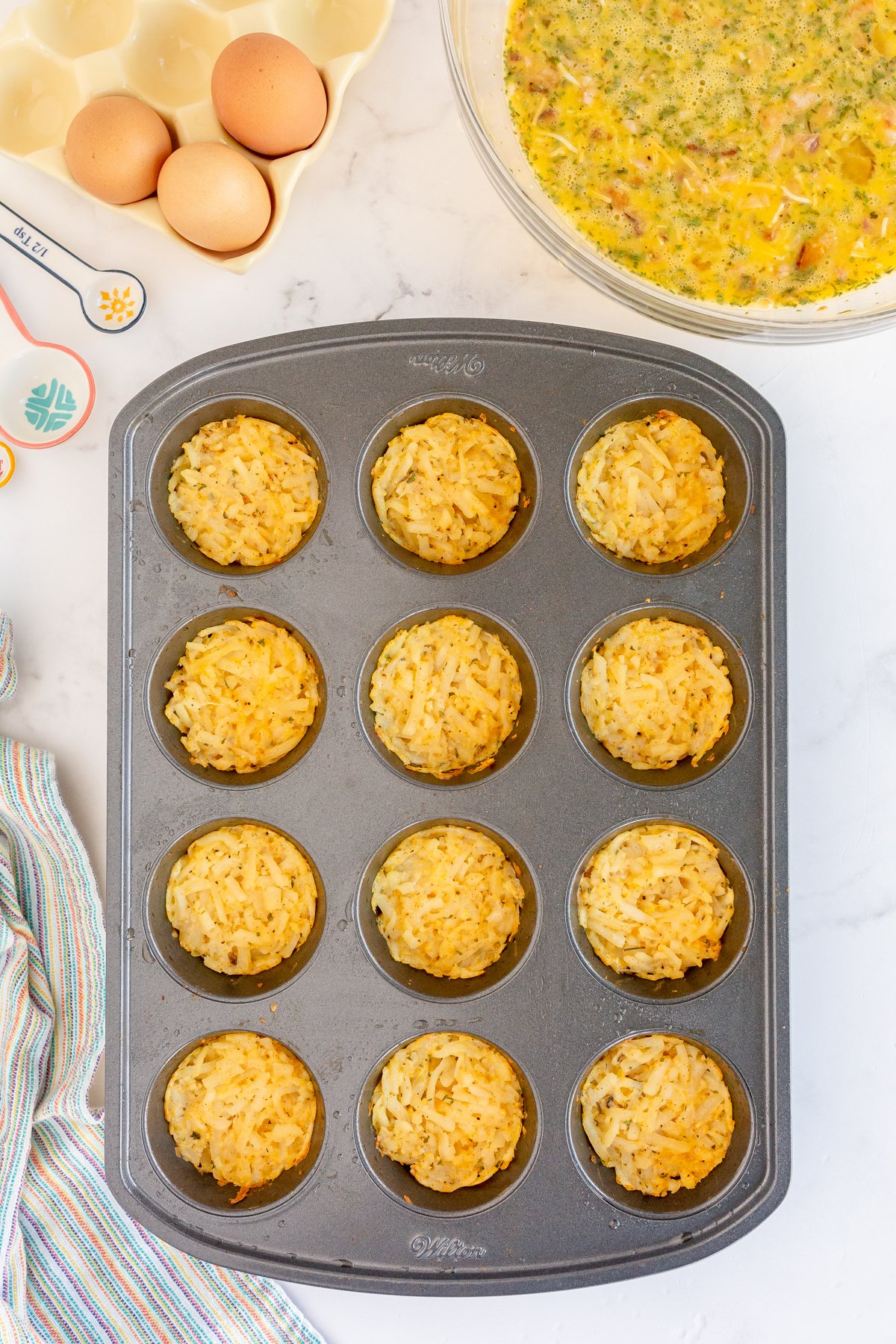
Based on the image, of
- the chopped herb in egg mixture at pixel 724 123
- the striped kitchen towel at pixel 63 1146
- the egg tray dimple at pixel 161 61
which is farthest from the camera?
the striped kitchen towel at pixel 63 1146

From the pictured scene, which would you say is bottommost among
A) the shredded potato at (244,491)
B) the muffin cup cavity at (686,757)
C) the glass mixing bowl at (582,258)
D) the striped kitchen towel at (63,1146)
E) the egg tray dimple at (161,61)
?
the striped kitchen towel at (63,1146)

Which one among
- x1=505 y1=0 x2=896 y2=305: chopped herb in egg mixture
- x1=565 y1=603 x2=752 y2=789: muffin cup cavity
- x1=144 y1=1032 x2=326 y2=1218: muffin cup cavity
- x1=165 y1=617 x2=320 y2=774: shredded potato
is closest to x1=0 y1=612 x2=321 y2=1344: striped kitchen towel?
x1=144 y1=1032 x2=326 y2=1218: muffin cup cavity

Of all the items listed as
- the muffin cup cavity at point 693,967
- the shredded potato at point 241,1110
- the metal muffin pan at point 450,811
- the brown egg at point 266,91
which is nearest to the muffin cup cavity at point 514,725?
the metal muffin pan at point 450,811

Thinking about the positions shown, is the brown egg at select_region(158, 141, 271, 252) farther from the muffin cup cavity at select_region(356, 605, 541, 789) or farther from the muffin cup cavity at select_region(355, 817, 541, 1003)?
the muffin cup cavity at select_region(355, 817, 541, 1003)

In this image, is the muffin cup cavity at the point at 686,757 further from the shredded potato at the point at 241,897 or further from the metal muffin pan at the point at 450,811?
the shredded potato at the point at 241,897

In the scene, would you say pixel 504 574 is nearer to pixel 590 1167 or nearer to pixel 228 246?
pixel 228 246

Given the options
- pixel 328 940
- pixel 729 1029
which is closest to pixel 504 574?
pixel 328 940
